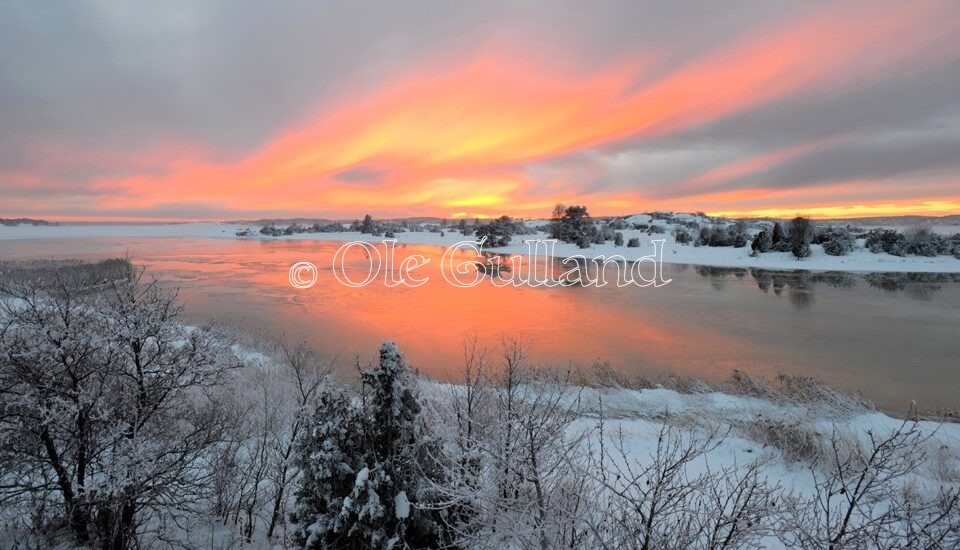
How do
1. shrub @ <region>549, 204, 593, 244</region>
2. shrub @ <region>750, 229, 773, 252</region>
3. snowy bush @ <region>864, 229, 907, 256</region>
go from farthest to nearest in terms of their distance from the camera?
1. shrub @ <region>549, 204, 593, 244</region>
2. shrub @ <region>750, 229, 773, 252</region>
3. snowy bush @ <region>864, 229, 907, 256</region>

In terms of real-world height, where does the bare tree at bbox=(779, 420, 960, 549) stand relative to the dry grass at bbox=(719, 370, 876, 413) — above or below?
above

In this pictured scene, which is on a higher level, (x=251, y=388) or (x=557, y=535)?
(x=557, y=535)

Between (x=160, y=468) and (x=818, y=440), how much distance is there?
38.7 feet

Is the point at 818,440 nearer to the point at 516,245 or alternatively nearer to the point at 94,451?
the point at 94,451

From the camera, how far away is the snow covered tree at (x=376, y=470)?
213 inches

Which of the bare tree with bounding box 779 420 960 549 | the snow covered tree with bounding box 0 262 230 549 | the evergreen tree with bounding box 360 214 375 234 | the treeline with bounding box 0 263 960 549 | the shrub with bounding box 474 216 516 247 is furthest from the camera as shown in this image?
the evergreen tree with bounding box 360 214 375 234

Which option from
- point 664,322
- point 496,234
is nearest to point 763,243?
point 664,322

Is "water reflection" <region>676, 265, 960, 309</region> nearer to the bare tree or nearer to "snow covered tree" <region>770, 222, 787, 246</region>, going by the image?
"snow covered tree" <region>770, 222, 787, 246</region>

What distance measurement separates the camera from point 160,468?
6750mm

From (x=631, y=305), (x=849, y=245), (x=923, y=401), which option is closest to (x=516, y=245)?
(x=849, y=245)

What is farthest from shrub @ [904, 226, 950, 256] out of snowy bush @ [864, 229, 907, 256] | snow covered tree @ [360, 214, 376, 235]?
snow covered tree @ [360, 214, 376, 235]

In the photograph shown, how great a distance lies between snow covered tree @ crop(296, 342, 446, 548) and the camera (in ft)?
17.8

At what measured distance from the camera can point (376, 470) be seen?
5.52m

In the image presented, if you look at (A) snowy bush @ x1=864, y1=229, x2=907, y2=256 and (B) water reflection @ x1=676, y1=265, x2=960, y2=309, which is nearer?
(B) water reflection @ x1=676, y1=265, x2=960, y2=309
